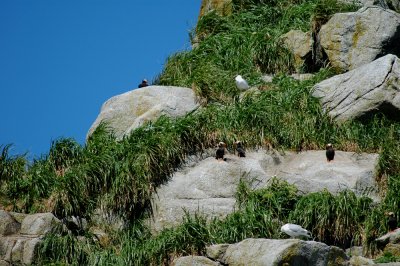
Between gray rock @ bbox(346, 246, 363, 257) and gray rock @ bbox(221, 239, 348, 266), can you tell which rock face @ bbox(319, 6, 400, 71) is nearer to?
gray rock @ bbox(346, 246, 363, 257)

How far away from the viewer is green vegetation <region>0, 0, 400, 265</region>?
750 inches

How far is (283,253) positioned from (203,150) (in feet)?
19.3

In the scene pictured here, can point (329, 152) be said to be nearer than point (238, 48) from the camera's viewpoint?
Yes

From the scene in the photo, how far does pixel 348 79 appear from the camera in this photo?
2284 centimetres

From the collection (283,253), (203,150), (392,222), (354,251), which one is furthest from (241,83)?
(283,253)

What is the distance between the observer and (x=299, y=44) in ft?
84.5

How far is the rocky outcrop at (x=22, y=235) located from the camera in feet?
62.0

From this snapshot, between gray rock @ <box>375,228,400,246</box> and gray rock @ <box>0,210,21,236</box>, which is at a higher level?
gray rock @ <box>0,210,21,236</box>

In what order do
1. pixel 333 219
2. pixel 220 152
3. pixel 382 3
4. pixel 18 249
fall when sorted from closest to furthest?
1. pixel 18 249
2. pixel 333 219
3. pixel 220 152
4. pixel 382 3

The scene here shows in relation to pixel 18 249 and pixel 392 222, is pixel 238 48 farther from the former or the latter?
pixel 18 249

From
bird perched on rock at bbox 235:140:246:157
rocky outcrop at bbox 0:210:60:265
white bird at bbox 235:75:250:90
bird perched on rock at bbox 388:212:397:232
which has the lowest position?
bird perched on rock at bbox 388:212:397:232

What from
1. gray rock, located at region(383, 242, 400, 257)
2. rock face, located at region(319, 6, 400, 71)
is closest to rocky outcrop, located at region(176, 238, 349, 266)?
gray rock, located at region(383, 242, 400, 257)

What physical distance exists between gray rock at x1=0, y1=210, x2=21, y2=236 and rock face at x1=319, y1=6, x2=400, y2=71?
8.74 meters

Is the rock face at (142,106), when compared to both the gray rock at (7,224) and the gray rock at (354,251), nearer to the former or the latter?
the gray rock at (7,224)
